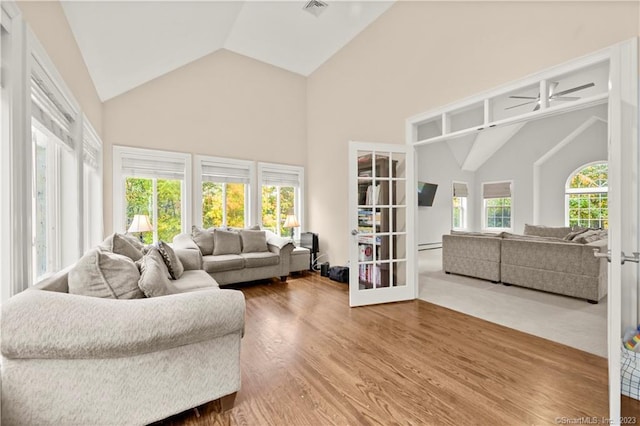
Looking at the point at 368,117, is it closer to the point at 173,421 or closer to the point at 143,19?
the point at 143,19

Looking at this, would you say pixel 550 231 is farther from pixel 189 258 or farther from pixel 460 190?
pixel 189 258

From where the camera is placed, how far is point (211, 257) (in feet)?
13.4

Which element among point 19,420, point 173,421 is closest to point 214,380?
point 173,421

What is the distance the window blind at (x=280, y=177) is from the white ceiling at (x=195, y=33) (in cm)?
207

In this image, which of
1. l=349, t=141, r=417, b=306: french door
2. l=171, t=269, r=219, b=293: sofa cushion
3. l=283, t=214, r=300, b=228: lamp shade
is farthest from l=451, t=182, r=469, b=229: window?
l=171, t=269, r=219, b=293: sofa cushion

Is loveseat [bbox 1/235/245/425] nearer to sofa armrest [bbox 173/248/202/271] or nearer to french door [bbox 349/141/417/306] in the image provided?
sofa armrest [bbox 173/248/202/271]

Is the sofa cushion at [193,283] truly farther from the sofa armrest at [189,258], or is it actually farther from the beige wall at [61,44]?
the beige wall at [61,44]

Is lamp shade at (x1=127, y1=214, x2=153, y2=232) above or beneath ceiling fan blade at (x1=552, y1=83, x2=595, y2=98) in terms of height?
beneath

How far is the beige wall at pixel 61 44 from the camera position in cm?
161

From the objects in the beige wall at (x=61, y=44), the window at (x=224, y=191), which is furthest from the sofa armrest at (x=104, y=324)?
the window at (x=224, y=191)

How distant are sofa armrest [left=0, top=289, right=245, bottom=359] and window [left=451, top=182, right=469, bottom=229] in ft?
26.8

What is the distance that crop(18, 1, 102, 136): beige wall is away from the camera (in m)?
1.61

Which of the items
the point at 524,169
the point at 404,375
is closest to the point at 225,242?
the point at 404,375

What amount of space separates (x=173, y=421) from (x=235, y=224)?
383 cm
